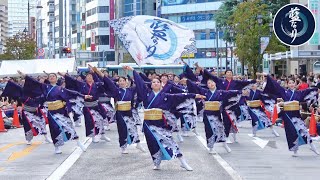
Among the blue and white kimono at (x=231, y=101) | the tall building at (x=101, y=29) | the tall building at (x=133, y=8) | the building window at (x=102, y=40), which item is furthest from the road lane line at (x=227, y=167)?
the building window at (x=102, y=40)

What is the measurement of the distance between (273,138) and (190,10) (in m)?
70.5

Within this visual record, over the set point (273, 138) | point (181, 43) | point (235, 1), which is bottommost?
point (273, 138)

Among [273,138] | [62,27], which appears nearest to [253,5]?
[273,138]

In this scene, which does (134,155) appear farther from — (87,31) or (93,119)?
(87,31)

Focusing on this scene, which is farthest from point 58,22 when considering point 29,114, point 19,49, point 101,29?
point 29,114

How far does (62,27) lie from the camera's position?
135750 mm

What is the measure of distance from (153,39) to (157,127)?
896 cm

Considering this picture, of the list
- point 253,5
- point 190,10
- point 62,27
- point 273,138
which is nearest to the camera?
point 273,138

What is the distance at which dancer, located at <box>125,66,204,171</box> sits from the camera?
41.9 feet

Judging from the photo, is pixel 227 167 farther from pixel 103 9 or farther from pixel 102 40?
pixel 103 9

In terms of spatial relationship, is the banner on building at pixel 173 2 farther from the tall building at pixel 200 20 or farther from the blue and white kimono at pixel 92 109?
the blue and white kimono at pixel 92 109

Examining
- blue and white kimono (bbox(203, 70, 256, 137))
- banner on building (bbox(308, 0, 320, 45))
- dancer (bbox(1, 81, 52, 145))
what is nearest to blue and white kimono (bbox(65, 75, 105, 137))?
dancer (bbox(1, 81, 52, 145))

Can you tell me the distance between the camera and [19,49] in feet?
224

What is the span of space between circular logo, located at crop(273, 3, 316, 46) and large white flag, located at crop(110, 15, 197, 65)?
10.2 ft
